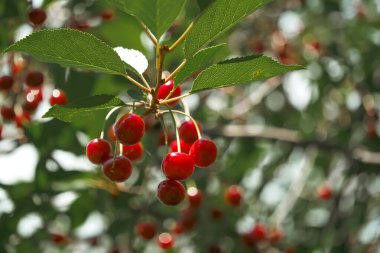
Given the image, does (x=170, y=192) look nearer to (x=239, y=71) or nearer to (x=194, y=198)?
(x=239, y=71)

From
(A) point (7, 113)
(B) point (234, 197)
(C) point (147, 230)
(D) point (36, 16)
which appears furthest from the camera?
(B) point (234, 197)

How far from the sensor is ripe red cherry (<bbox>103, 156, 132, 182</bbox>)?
6.87 ft

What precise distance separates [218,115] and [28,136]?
2.62 m

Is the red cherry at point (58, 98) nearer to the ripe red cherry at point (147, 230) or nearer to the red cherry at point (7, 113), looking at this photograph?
the red cherry at point (7, 113)

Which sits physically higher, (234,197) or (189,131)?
(189,131)

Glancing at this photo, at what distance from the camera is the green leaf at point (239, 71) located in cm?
177

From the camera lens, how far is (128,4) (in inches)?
63.8

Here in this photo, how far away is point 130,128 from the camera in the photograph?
1952mm

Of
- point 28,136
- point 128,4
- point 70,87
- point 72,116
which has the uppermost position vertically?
point 128,4

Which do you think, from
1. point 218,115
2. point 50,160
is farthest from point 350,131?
point 50,160

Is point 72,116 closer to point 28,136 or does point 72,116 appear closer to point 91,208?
point 28,136

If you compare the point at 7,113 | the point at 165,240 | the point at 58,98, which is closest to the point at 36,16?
the point at 58,98

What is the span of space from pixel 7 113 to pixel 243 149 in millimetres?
2310

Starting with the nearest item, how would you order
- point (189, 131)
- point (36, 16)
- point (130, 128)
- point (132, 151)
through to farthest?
point (130, 128) < point (189, 131) < point (132, 151) < point (36, 16)
